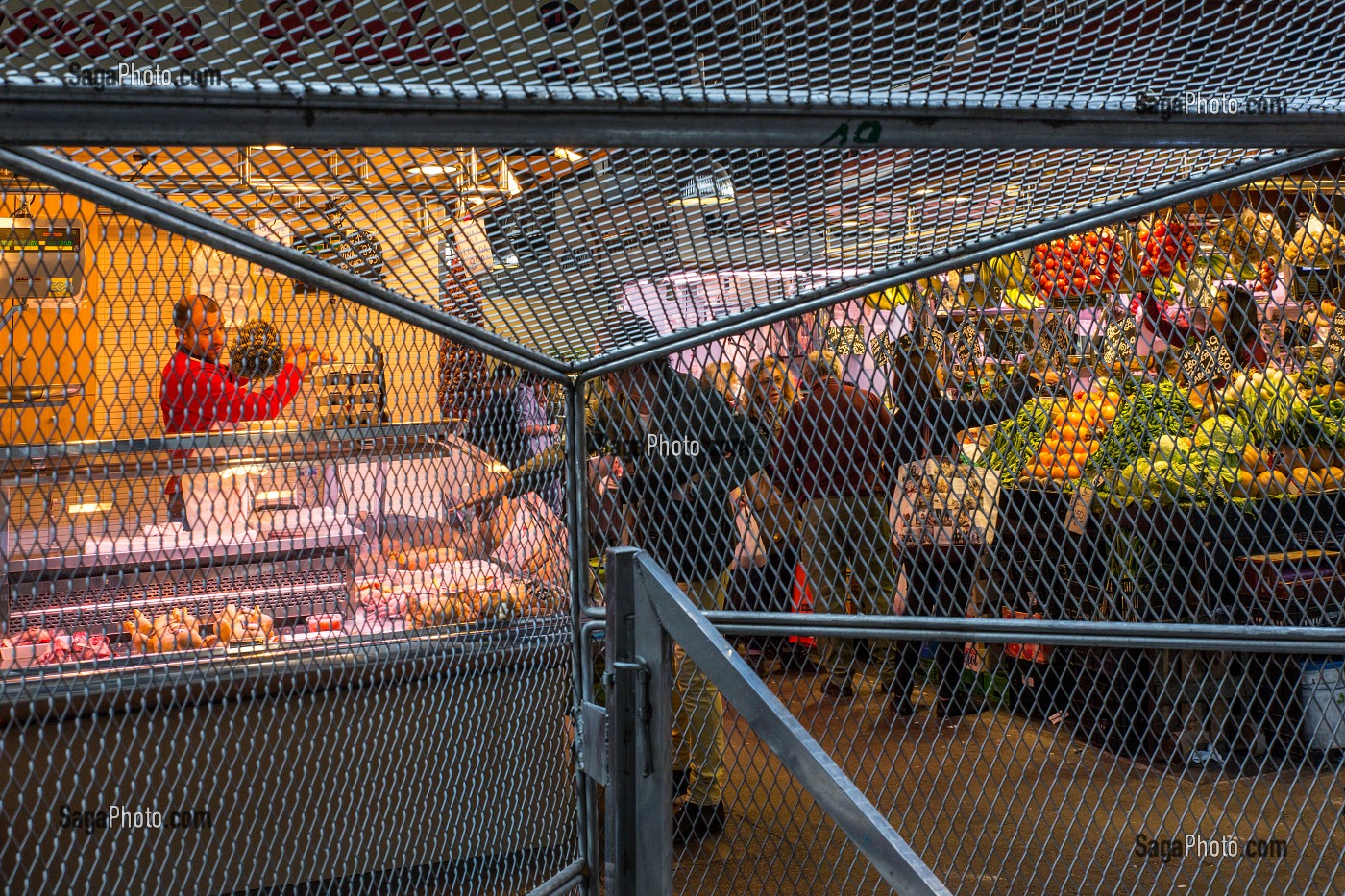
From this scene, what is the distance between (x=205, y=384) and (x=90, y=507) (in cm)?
29

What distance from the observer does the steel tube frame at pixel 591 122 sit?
1.13 metres

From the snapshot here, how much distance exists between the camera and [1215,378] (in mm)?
1991

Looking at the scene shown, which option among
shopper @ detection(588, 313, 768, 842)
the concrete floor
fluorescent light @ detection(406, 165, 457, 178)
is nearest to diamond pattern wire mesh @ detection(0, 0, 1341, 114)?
fluorescent light @ detection(406, 165, 457, 178)

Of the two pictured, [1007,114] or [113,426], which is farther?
[113,426]

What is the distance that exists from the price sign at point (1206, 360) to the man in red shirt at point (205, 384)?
1.55 m

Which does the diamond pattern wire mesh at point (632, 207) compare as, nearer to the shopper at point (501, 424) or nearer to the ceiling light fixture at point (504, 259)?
the ceiling light fixture at point (504, 259)

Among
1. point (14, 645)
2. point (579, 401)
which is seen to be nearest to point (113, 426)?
point (14, 645)

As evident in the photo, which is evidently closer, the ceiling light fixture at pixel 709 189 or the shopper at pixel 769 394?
the ceiling light fixture at pixel 709 189

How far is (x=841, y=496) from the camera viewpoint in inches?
82.3

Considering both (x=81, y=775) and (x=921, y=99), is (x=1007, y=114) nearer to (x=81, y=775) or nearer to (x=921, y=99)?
(x=921, y=99)

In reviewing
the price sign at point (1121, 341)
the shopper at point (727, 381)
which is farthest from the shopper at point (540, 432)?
the price sign at point (1121, 341)

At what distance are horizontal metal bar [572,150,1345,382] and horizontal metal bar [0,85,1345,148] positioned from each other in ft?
0.61

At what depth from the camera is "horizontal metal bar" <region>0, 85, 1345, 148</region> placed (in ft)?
3.70

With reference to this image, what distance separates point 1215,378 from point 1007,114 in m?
0.86
